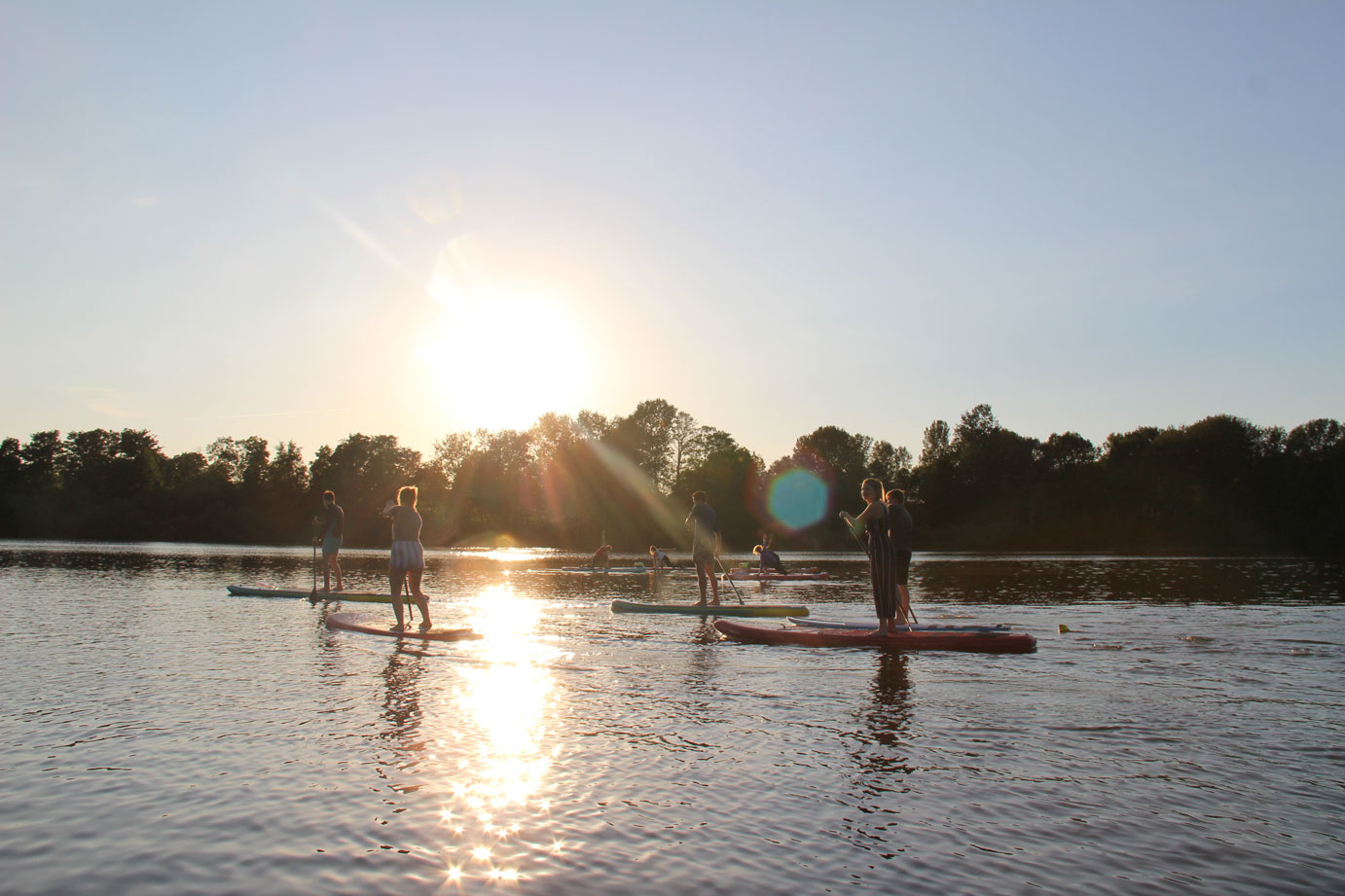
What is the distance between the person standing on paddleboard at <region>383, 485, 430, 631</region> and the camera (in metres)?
16.2

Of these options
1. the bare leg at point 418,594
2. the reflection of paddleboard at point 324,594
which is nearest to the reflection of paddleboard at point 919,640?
the bare leg at point 418,594

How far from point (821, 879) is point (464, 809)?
2.50 metres

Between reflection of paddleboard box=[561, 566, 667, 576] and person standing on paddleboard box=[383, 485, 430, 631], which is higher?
person standing on paddleboard box=[383, 485, 430, 631]

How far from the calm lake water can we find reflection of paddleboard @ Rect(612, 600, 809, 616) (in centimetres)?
467

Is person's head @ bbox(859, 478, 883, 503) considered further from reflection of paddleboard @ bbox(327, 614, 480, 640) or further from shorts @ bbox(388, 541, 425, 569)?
shorts @ bbox(388, 541, 425, 569)

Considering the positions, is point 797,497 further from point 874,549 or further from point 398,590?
point 398,590

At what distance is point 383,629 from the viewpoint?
636 inches

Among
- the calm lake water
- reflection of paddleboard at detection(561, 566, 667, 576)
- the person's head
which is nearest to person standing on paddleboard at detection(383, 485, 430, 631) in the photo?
the calm lake water

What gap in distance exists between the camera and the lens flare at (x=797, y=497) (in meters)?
117

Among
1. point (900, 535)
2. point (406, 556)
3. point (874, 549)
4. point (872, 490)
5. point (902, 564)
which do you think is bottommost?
point (902, 564)

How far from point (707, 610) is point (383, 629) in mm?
7417

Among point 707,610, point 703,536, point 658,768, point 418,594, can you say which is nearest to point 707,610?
point 707,610

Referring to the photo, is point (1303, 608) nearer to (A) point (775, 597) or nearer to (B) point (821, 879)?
(A) point (775, 597)

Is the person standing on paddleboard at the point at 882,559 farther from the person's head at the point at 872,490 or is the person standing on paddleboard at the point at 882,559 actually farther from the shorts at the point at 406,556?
the shorts at the point at 406,556
